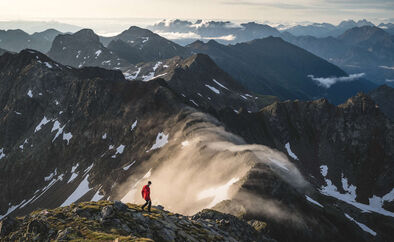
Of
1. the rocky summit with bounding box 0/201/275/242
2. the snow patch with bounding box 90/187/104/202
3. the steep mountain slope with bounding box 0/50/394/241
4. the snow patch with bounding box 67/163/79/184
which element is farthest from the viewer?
the snow patch with bounding box 67/163/79/184

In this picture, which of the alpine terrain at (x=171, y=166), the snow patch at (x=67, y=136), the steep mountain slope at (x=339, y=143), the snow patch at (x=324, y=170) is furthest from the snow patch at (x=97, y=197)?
the snow patch at (x=324, y=170)

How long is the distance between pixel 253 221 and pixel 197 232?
24339 millimetres

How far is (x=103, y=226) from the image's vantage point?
28.5 metres

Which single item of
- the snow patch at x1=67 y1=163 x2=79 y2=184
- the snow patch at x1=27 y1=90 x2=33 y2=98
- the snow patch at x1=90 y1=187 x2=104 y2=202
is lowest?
the snow patch at x1=67 y1=163 x2=79 y2=184

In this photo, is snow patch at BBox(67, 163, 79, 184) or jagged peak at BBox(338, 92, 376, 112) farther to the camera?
jagged peak at BBox(338, 92, 376, 112)

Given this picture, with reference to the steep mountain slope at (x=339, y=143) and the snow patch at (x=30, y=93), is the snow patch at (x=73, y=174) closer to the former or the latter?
the snow patch at (x=30, y=93)

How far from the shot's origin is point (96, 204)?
32.8 meters

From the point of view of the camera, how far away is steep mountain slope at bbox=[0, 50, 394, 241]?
216 ft

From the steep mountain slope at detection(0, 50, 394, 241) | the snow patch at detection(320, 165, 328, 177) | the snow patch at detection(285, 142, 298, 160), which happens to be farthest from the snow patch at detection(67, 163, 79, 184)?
the snow patch at detection(320, 165, 328, 177)

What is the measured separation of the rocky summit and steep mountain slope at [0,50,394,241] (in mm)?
1358

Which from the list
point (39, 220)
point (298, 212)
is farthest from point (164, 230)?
point (298, 212)

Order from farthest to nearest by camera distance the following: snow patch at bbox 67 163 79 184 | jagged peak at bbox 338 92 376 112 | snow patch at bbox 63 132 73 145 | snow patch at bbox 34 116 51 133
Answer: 1. jagged peak at bbox 338 92 376 112
2. snow patch at bbox 34 116 51 133
3. snow patch at bbox 63 132 73 145
4. snow patch at bbox 67 163 79 184

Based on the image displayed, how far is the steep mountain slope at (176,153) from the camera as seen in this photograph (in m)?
65.9

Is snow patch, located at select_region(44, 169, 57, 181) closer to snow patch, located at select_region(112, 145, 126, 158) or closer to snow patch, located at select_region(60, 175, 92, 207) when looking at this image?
snow patch, located at select_region(60, 175, 92, 207)
